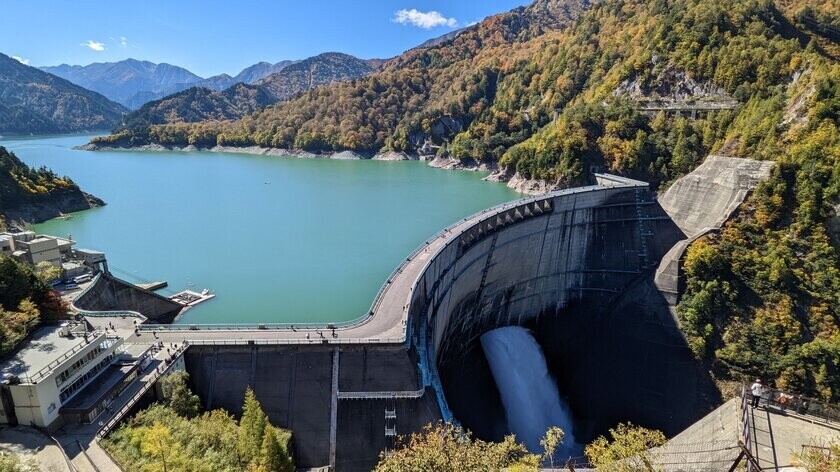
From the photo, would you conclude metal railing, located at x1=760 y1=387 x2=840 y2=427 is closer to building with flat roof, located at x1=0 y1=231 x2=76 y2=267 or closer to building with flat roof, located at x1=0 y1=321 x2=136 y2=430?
building with flat roof, located at x1=0 y1=321 x2=136 y2=430

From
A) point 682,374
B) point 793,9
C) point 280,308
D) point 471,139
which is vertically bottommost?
point 682,374

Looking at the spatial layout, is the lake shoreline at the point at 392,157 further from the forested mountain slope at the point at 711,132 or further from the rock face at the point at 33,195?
the rock face at the point at 33,195

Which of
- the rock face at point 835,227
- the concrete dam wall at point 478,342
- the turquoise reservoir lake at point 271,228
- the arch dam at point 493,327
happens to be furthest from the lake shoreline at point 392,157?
the rock face at point 835,227

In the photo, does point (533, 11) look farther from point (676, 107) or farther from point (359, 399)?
point (359, 399)

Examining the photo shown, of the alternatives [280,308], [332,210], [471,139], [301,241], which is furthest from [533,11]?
[280,308]

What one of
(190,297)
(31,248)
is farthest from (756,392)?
(31,248)

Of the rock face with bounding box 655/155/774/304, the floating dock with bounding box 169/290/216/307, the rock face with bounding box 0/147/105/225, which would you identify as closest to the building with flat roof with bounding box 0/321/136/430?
the floating dock with bounding box 169/290/216/307

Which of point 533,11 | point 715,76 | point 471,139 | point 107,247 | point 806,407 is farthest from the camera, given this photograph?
point 533,11
